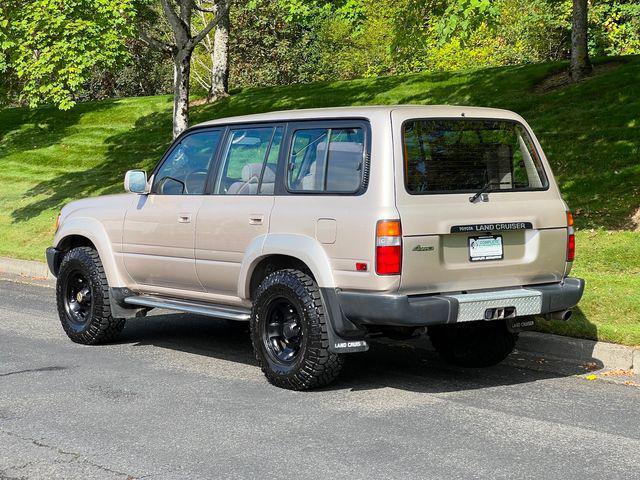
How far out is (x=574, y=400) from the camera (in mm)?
6840

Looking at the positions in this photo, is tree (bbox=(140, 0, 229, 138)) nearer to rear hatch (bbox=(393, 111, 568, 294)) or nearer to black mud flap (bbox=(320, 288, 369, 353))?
rear hatch (bbox=(393, 111, 568, 294))

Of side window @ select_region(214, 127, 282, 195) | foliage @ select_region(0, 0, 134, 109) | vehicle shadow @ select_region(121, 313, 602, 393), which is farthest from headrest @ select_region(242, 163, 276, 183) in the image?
foliage @ select_region(0, 0, 134, 109)

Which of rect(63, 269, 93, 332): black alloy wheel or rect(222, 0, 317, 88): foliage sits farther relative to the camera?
rect(222, 0, 317, 88): foliage

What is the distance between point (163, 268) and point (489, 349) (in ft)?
9.27

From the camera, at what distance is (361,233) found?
6598 mm

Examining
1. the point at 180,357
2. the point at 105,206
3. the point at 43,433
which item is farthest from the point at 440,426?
the point at 105,206

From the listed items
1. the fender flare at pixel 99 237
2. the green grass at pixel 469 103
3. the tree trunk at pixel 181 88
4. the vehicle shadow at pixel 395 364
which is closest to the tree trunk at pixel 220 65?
the green grass at pixel 469 103

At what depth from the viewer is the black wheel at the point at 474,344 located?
7.93 meters

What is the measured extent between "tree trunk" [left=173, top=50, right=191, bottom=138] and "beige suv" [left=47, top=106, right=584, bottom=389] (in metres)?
11.3

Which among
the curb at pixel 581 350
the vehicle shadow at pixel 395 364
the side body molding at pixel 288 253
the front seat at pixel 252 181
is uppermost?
the front seat at pixel 252 181

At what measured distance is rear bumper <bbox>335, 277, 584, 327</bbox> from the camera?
646 cm

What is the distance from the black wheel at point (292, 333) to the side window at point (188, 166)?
138 centimetres

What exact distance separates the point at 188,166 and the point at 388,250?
2594mm

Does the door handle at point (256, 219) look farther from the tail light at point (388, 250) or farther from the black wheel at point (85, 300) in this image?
the black wheel at point (85, 300)
